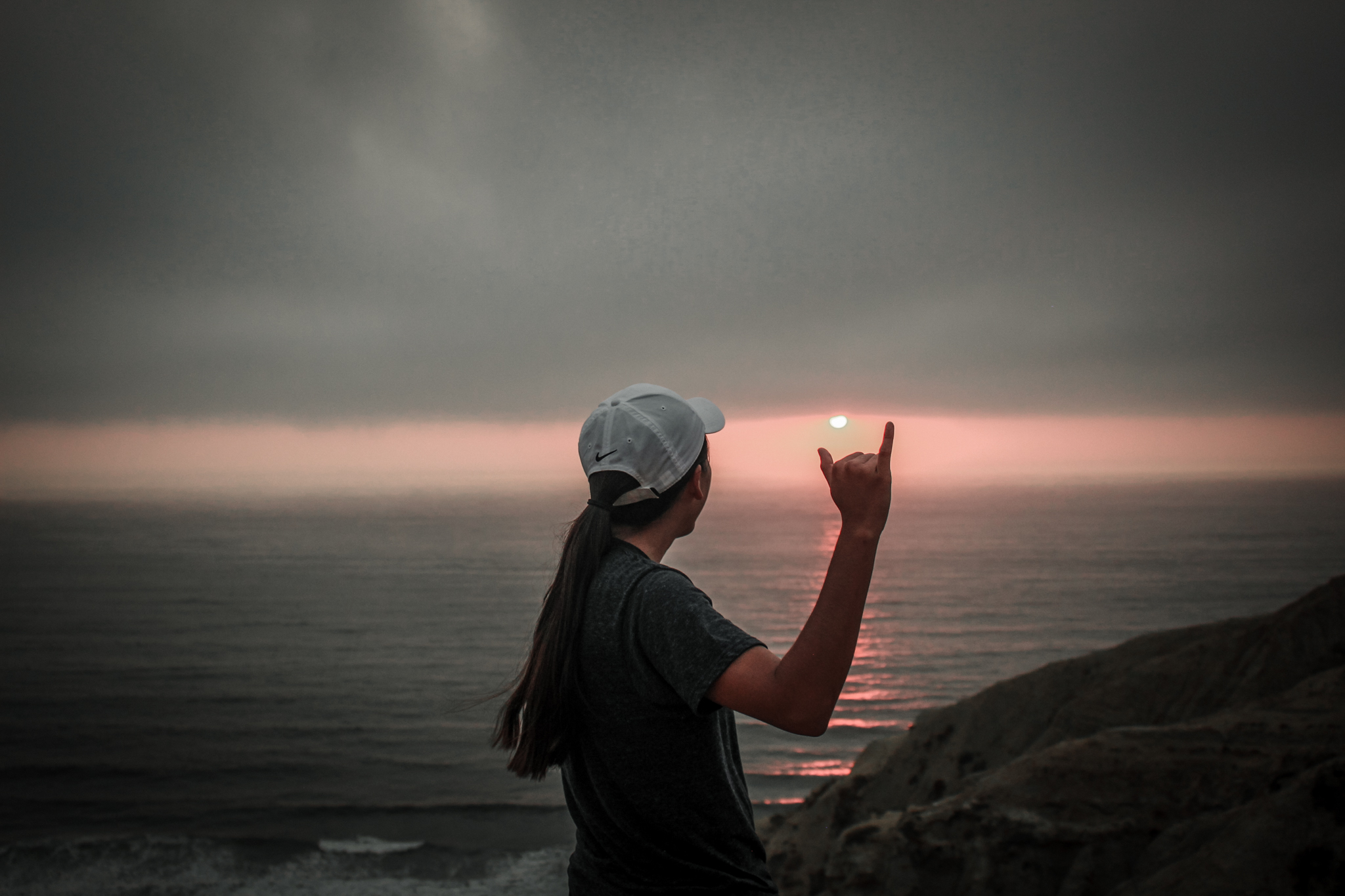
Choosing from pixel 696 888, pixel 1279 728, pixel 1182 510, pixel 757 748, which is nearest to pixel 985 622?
pixel 757 748

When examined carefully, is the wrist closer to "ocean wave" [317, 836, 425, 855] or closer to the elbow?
the elbow

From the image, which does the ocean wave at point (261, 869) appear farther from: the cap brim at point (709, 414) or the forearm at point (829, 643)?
the forearm at point (829, 643)

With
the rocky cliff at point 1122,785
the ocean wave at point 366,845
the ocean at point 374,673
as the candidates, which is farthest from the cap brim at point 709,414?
the ocean wave at point 366,845

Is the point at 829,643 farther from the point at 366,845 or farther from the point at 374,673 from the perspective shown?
the point at 374,673

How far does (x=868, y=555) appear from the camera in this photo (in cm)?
158

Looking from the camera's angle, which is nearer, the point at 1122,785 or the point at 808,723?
the point at 808,723

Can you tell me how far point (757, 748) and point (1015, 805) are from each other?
18.7 metres

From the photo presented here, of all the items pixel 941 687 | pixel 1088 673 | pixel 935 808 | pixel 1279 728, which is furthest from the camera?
pixel 941 687

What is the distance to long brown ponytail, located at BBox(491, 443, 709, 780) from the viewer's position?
6.01 feet

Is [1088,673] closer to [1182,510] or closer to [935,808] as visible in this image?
[935,808]

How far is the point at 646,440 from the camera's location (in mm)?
1915

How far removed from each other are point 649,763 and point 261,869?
16.6 metres

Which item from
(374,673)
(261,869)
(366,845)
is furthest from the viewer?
(374,673)

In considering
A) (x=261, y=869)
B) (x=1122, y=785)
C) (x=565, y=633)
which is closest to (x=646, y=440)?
(x=565, y=633)
